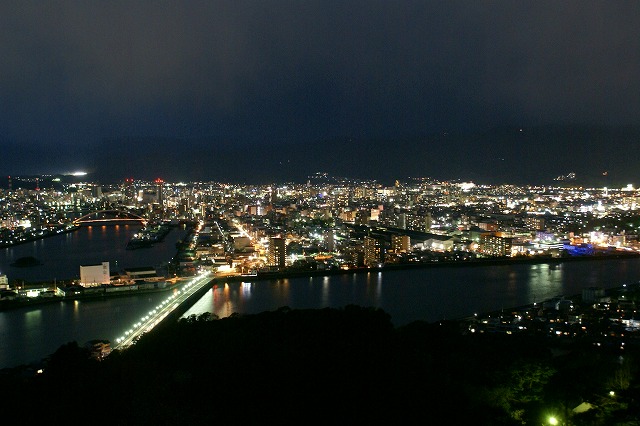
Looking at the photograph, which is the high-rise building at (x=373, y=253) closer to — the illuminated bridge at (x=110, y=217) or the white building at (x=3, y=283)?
the white building at (x=3, y=283)

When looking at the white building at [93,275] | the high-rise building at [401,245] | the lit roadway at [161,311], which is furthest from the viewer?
the high-rise building at [401,245]

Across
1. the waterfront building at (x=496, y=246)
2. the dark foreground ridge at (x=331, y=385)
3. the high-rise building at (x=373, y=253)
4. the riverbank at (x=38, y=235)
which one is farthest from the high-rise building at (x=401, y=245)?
the riverbank at (x=38, y=235)

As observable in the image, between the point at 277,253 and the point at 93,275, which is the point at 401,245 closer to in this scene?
the point at 277,253

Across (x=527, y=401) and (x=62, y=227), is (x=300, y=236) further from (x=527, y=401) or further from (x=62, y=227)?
(x=527, y=401)

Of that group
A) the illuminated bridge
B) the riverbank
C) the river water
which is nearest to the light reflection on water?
the river water

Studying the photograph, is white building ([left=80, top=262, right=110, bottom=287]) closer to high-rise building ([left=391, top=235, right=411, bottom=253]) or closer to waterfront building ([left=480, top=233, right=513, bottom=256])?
high-rise building ([left=391, top=235, right=411, bottom=253])

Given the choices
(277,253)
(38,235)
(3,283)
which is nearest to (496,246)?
(277,253)
